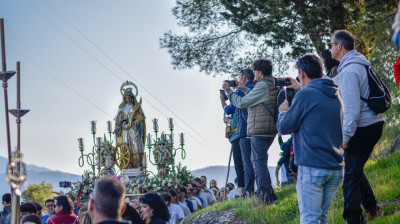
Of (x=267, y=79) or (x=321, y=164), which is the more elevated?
(x=267, y=79)

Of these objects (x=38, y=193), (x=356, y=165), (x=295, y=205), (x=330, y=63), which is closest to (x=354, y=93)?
(x=356, y=165)

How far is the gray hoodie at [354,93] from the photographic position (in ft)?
21.6

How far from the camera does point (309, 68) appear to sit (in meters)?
6.11

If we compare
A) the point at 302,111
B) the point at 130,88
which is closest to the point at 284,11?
the point at 130,88

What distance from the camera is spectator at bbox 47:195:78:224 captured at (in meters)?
8.63

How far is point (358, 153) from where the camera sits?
6.76 meters

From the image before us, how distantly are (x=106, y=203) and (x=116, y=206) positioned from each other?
0.06 m

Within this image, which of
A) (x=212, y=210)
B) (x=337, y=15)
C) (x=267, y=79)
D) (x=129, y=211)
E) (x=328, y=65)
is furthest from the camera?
(x=337, y=15)

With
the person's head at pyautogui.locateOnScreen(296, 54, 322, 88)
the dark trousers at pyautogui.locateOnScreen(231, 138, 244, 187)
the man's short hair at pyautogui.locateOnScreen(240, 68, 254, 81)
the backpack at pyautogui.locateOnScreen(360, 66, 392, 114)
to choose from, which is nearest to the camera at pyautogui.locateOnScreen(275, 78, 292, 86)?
the backpack at pyautogui.locateOnScreen(360, 66, 392, 114)

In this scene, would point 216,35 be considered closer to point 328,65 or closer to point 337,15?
point 337,15

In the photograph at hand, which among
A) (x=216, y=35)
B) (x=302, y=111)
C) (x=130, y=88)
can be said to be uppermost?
(x=216, y=35)

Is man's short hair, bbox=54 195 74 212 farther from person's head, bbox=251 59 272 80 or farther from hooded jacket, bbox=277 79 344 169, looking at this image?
hooded jacket, bbox=277 79 344 169

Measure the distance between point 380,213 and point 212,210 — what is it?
3.63 m

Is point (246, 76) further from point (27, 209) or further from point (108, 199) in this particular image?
point (108, 199)
